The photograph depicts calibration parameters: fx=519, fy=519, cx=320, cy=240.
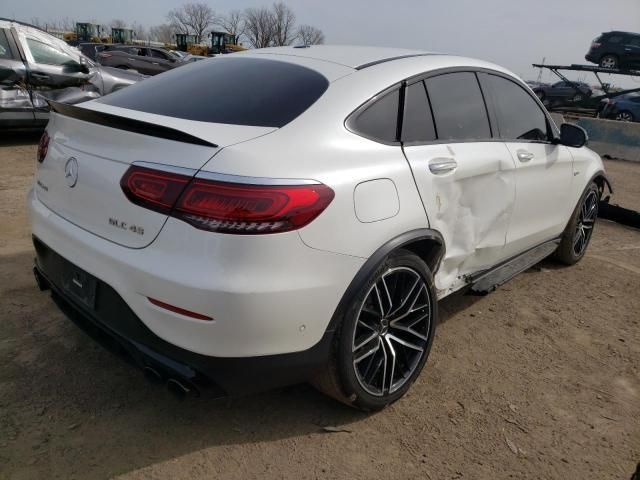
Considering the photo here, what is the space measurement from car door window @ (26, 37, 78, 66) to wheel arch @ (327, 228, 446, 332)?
7.04 metres

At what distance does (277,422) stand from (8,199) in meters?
4.31

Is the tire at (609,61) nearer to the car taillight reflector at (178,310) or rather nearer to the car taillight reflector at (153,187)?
the car taillight reflector at (153,187)

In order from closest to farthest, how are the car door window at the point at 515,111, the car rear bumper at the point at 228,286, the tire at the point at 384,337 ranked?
the car rear bumper at the point at 228,286 < the tire at the point at 384,337 < the car door window at the point at 515,111

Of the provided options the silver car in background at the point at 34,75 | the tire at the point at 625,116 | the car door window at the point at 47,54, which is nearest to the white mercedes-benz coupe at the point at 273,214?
the silver car in background at the point at 34,75

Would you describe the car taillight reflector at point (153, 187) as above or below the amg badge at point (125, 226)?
above

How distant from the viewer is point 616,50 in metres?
20.6

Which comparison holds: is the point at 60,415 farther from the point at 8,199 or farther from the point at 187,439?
the point at 8,199

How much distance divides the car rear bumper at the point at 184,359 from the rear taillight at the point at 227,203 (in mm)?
451

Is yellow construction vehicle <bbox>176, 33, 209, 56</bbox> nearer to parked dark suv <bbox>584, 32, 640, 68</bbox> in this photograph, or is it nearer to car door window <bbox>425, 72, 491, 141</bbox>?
parked dark suv <bbox>584, 32, 640, 68</bbox>

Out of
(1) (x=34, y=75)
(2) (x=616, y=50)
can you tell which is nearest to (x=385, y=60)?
(1) (x=34, y=75)

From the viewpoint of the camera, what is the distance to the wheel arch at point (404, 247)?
2.09m

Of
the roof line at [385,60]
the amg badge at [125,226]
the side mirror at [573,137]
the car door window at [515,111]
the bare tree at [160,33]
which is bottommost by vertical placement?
the bare tree at [160,33]

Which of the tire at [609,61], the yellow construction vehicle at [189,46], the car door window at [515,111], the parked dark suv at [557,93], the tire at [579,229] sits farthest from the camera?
the yellow construction vehicle at [189,46]

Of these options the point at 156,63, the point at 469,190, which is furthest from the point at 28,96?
the point at 156,63
